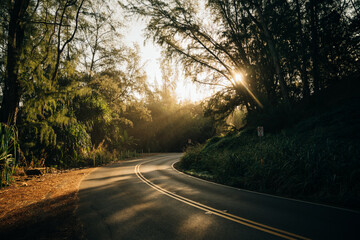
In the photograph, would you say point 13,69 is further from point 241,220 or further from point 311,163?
point 311,163

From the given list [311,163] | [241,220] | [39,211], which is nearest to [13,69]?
[39,211]

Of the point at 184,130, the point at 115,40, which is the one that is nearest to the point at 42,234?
the point at 115,40

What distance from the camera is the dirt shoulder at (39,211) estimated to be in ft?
15.6

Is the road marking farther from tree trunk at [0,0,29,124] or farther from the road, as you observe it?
tree trunk at [0,0,29,124]

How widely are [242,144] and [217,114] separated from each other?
15.8ft

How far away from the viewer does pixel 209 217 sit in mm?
5535

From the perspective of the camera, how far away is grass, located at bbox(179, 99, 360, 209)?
7.14 m

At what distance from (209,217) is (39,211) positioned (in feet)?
17.8

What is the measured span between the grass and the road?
109 cm

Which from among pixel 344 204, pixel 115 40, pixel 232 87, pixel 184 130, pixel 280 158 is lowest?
pixel 344 204

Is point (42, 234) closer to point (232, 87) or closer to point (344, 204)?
point (344, 204)

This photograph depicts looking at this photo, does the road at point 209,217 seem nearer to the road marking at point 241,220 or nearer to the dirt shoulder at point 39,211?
the road marking at point 241,220

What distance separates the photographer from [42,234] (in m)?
4.71

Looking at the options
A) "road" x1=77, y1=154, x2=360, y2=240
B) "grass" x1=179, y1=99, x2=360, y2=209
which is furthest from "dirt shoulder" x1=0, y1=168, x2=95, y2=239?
"grass" x1=179, y1=99, x2=360, y2=209
